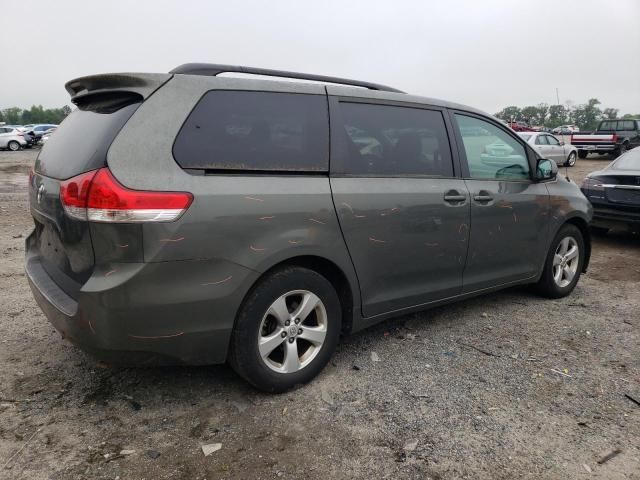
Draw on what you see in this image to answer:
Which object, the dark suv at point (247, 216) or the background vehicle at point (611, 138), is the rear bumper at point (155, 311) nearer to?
the dark suv at point (247, 216)

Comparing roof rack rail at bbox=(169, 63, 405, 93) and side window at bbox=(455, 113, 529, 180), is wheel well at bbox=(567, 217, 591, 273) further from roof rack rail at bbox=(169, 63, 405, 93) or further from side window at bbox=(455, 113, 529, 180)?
roof rack rail at bbox=(169, 63, 405, 93)

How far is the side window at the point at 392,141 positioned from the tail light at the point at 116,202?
1.16 meters

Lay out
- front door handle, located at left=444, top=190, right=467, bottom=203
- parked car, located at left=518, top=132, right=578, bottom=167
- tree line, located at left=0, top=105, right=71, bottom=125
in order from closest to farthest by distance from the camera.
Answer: front door handle, located at left=444, top=190, right=467, bottom=203 → parked car, located at left=518, top=132, right=578, bottom=167 → tree line, located at left=0, top=105, right=71, bottom=125

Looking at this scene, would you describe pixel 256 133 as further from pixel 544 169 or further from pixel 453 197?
pixel 544 169

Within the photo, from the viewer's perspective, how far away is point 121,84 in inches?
106

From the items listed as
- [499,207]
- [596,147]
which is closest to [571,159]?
[596,147]

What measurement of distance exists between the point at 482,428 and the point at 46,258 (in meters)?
2.59

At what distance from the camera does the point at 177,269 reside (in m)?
2.48

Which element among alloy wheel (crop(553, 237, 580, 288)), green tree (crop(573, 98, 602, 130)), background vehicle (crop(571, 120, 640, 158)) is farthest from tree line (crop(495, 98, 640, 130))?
alloy wheel (crop(553, 237, 580, 288))

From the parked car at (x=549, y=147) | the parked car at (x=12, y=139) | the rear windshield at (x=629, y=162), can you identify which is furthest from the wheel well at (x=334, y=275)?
the parked car at (x=12, y=139)

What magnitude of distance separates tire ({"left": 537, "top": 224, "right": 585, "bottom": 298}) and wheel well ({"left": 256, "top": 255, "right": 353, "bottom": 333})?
7.60ft

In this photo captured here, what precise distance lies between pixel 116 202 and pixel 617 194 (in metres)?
6.87

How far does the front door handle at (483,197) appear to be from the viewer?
386 cm

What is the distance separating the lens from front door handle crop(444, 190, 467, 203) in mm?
3658
